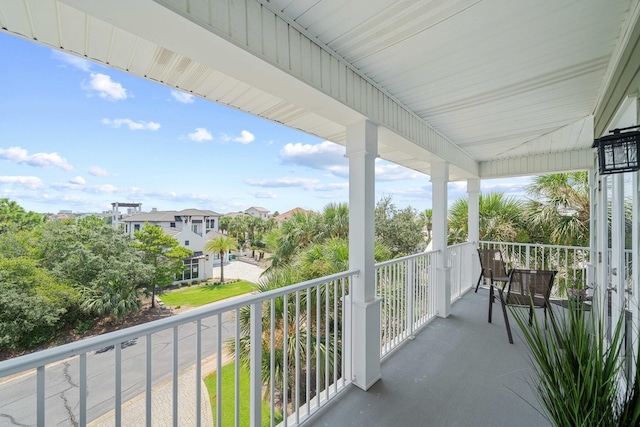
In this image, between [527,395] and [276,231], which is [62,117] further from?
[527,395]

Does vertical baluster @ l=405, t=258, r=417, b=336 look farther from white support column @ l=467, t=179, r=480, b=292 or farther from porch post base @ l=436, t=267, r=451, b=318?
white support column @ l=467, t=179, r=480, b=292

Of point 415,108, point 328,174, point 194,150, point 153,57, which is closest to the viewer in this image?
point 153,57

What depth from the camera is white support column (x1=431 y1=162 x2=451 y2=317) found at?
3795 mm

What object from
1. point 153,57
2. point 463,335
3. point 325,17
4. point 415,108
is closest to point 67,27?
point 153,57

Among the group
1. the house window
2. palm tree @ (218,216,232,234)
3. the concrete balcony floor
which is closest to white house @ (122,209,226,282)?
the house window

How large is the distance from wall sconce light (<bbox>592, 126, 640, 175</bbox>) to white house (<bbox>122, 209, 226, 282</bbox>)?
7666mm

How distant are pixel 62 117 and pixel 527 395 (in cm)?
1358

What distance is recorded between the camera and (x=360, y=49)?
1.88 meters

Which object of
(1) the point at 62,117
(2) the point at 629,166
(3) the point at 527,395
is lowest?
(3) the point at 527,395

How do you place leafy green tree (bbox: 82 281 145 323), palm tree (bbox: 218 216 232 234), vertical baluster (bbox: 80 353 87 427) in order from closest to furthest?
vertical baluster (bbox: 80 353 87 427) < leafy green tree (bbox: 82 281 145 323) < palm tree (bbox: 218 216 232 234)

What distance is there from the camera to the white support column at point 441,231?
379 cm

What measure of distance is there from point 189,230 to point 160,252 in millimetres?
1042

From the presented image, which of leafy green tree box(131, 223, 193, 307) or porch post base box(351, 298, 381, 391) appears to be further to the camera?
leafy green tree box(131, 223, 193, 307)

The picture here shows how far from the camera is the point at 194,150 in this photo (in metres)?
18.4
